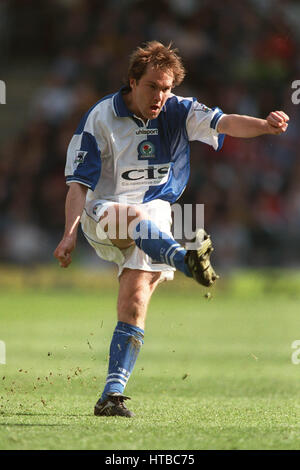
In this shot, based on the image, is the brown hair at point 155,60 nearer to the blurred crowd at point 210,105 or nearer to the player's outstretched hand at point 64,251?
the player's outstretched hand at point 64,251

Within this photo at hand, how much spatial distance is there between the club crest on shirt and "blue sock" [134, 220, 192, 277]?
54 centimetres

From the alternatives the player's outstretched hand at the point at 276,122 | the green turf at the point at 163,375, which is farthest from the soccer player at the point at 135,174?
the green turf at the point at 163,375

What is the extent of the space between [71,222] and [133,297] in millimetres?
540

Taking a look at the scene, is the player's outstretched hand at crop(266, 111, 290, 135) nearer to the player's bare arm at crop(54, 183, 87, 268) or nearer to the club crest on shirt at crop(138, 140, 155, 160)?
the club crest on shirt at crop(138, 140, 155, 160)

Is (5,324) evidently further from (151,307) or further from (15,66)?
(15,66)

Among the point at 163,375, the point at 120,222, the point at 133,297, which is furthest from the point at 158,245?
the point at 163,375

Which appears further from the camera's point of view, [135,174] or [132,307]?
[135,174]

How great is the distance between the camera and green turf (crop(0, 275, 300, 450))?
4.09 m

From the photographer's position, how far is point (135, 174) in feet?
17.0

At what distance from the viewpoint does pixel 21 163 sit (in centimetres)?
1603

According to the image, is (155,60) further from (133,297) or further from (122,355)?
(122,355)

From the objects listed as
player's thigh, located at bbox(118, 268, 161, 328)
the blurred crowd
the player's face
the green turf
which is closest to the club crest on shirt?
the player's face

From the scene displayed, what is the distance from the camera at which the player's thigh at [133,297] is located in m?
4.96

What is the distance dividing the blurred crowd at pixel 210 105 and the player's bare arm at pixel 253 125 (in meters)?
9.01
